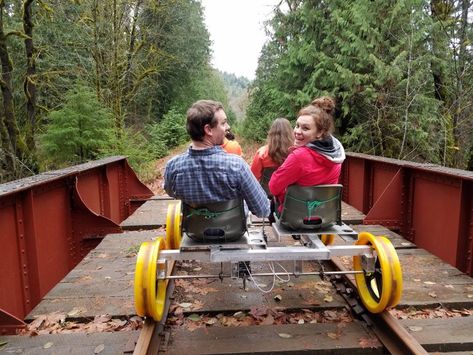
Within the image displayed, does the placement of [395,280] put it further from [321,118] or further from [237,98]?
[237,98]

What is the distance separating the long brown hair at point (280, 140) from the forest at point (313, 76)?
26.1ft

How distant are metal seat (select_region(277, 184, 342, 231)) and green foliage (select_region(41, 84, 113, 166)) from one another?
10.7 m

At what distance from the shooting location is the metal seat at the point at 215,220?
3162 millimetres

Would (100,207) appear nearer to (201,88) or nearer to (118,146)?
(118,146)

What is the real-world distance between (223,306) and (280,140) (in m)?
1.98

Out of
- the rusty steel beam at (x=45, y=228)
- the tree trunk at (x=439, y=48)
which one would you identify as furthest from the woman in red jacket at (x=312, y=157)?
the tree trunk at (x=439, y=48)

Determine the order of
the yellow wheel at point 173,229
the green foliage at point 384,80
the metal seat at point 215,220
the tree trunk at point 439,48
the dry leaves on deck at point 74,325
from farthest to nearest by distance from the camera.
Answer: the tree trunk at point 439,48, the green foliage at point 384,80, the yellow wheel at point 173,229, the dry leaves on deck at point 74,325, the metal seat at point 215,220

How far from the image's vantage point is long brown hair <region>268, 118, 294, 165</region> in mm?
4582

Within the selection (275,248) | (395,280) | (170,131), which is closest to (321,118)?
(275,248)

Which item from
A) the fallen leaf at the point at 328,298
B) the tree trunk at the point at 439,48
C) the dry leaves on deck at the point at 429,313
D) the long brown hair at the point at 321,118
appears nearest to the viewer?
the dry leaves on deck at the point at 429,313

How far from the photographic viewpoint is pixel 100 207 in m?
6.92

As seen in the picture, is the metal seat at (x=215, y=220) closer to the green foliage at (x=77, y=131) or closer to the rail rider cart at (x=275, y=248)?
the rail rider cart at (x=275, y=248)

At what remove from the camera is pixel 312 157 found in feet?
11.5

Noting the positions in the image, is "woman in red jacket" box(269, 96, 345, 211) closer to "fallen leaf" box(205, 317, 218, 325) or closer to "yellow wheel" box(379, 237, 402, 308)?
"yellow wheel" box(379, 237, 402, 308)
